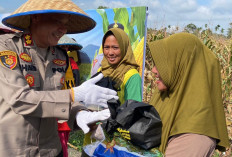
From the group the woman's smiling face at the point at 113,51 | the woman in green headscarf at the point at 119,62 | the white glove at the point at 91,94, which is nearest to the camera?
the white glove at the point at 91,94

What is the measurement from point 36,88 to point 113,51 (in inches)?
60.5

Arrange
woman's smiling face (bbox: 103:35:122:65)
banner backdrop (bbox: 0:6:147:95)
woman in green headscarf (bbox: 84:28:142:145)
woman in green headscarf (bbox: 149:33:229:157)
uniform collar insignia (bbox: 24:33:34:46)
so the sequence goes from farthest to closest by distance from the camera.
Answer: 1. banner backdrop (bbox: 0:6:147:95)
2. woman's smiling face (bbox: 103:35:122:65)
3. woman in green headscarf (bbox: 84:28:142:145)
4. uniform collar insignia (bbox: 24:33:34:46)
5. woman in green headscarf (bbox: 149:33:229:157)

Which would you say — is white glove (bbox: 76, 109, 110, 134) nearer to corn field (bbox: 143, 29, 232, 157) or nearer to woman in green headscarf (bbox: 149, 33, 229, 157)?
woman in green headscarf (bbox: 149, 33, 229, 157)

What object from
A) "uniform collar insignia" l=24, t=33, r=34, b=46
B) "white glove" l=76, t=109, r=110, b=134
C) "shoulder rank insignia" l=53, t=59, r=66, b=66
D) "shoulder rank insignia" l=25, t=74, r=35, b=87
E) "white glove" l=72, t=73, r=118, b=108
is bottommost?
"white glove" l=76, t=109, r=110, b=134

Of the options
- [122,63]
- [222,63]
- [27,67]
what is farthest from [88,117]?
[222,63]

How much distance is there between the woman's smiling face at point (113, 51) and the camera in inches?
117

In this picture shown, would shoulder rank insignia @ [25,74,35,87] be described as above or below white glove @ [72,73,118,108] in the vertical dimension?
above

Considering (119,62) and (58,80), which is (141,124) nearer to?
(58,80)

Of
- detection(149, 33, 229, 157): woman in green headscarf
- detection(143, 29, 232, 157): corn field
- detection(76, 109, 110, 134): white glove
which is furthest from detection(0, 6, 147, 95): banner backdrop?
detection(149, 33, 229, 157): woman in green headscarf

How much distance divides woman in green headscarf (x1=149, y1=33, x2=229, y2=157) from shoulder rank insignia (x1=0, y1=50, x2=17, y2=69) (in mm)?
896

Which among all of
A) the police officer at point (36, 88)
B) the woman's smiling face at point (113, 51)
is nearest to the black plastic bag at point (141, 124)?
the police officer at point (36, 88)

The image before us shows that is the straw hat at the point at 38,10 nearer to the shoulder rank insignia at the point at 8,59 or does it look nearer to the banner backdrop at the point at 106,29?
the shoulder rank insignia at the point at 8,59

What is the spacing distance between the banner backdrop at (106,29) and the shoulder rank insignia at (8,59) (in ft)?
8.68

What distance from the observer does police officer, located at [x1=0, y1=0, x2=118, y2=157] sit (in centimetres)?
138
